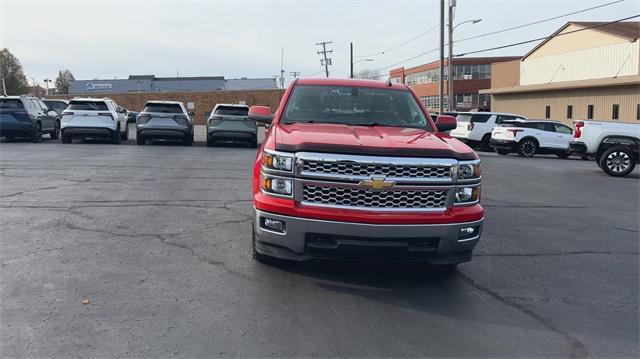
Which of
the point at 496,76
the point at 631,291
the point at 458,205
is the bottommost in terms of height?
the point at 631,291

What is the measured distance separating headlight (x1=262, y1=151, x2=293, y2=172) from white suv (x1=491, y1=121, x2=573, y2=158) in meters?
19.1

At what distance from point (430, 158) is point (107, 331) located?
9.18 ft

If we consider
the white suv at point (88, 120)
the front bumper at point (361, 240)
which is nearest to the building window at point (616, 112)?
the white suv at point (88, 120)

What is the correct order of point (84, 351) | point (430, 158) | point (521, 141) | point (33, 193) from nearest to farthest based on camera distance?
point (84, 351), point (430, 158), point (33, 193), point (521, 141)

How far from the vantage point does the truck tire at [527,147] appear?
22.2m

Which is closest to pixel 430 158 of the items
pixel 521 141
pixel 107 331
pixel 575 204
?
pixel 107 331

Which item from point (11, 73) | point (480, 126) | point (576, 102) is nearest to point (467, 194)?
point (480, 126)

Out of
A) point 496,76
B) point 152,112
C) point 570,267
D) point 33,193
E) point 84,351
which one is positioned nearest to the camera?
point 84,351

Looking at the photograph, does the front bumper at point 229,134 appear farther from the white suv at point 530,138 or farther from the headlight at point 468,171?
the headlight at point 468,171

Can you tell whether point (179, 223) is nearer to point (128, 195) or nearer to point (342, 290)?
point (128, 195)

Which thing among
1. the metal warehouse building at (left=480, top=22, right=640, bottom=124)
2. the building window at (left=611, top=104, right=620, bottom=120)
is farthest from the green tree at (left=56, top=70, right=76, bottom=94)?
the building window at (left=611, top=104, right=620, bottom=120)

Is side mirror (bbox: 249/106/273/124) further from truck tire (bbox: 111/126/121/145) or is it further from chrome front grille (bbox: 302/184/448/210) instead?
truck tire (bbox: 111/126/121/145)

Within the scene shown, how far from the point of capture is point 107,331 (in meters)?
3.85

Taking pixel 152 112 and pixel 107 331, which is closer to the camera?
pixel 107 331
